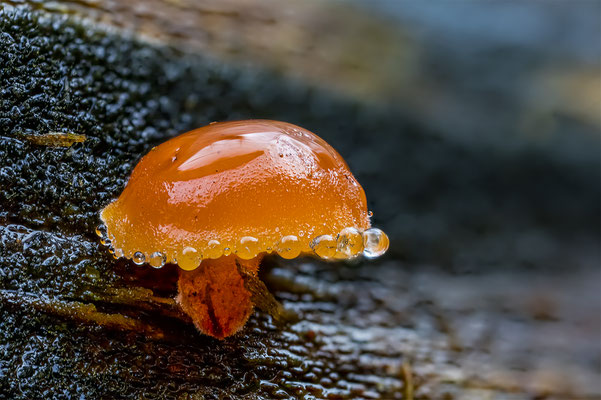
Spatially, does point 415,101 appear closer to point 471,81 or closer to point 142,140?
point 471,81

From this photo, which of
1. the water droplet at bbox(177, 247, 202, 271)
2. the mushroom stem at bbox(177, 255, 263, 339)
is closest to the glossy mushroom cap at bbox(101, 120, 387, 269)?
the water droplet at bbox(177, 247, 202, 271)

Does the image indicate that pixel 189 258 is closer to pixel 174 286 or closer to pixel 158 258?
pixel 158 258

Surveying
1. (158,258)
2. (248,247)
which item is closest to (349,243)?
(248,247)

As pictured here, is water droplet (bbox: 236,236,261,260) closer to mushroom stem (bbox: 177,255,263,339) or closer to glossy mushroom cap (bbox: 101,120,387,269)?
glossy mushroom cap (bbox: 101,120,387,269)

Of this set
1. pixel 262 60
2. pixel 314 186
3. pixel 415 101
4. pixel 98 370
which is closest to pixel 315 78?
pixel 262 60

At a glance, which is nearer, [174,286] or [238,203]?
[238,203]

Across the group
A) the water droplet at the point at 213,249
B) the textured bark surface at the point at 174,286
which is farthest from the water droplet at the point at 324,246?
the textured bark surface at the point at 174,286
